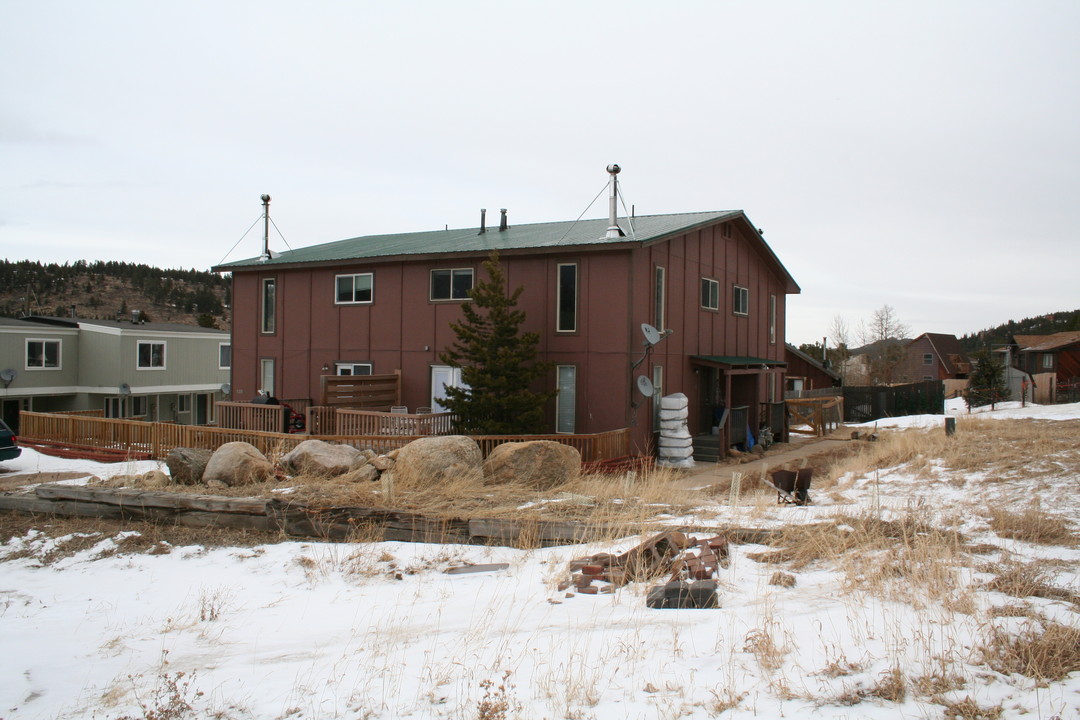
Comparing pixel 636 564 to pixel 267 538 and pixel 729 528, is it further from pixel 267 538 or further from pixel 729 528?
pixel 267 538

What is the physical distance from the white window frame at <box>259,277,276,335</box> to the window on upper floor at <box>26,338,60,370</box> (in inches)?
597

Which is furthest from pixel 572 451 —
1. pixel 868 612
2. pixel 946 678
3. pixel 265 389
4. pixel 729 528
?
pixel 265 389

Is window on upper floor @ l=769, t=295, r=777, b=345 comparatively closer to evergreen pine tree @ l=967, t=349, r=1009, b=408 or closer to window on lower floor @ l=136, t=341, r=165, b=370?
evergreen pine tree @ l=967, t=349, r=1009, b=408

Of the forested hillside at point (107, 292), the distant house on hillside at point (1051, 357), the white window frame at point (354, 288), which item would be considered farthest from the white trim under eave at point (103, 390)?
the distant house on hillside at point (1051, 357)

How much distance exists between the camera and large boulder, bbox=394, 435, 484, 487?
11.8 m

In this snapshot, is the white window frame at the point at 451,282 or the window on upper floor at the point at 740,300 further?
the window on upper floor at the point at 740,300

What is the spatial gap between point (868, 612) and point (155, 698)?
16.3 feet

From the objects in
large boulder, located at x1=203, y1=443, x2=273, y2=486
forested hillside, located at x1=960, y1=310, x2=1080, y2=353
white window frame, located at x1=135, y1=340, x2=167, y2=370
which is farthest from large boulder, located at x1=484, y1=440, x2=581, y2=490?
forested hillside, located at x1=960, y1=310, x2=1080, y2=353

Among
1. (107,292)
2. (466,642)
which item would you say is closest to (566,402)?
(466,642)

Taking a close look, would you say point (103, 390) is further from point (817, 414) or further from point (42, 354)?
point (817, 414)

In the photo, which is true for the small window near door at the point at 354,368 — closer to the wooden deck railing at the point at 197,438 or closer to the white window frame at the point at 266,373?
Result: the white window frame at the point at 266,373

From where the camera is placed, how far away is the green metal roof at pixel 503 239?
1972 centimetres

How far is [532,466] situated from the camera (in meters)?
13.4

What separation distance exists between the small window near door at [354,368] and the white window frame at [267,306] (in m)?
3.21
